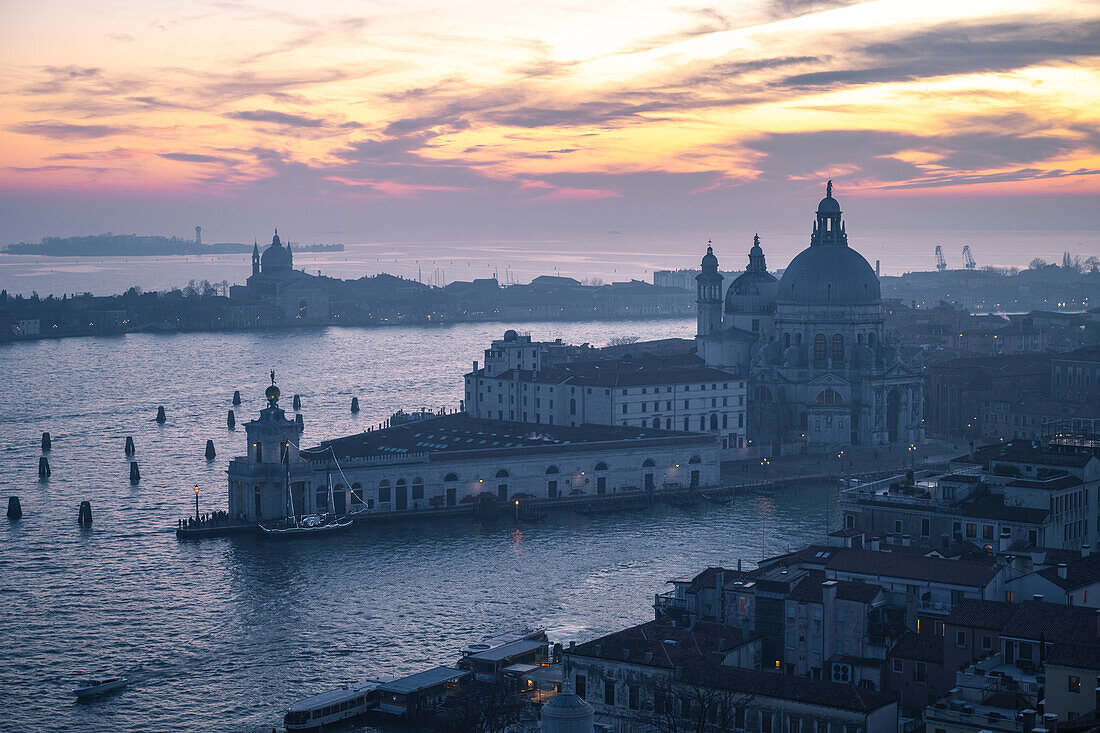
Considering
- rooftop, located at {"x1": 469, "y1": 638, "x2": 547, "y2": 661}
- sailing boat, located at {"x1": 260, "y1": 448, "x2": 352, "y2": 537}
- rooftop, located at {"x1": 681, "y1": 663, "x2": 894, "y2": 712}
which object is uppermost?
rooftop, located at {"x1": 681, "y1": 663, "x2": 894, "y2": 712}

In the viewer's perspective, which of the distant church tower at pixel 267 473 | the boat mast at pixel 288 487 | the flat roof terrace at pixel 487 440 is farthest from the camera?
the flat roof terrace at pixel 487 440

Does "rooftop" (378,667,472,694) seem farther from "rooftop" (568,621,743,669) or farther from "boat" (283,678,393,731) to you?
"rooftop" (568,621,743,669)

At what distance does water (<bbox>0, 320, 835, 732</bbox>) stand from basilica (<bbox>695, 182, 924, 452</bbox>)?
11.9 m

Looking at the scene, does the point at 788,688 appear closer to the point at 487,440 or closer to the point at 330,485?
the point at 330,485

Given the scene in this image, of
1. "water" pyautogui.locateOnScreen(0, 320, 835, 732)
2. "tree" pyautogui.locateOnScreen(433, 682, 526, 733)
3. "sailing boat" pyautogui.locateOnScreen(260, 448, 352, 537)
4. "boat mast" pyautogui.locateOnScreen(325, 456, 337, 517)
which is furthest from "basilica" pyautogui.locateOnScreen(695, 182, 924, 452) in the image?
"tree" pyautogui.locateOnScreen(433, 682, 526, 733)

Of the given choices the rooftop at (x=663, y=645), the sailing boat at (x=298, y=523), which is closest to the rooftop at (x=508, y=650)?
the rooftop at (x=663, y=645)

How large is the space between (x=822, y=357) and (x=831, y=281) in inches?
150

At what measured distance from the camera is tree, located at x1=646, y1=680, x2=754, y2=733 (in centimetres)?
2812

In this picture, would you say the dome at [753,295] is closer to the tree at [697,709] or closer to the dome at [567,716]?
the tree at [697,709]

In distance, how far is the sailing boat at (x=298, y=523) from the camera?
54.7 meters

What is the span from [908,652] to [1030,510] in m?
9.83

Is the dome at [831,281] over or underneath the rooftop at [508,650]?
over

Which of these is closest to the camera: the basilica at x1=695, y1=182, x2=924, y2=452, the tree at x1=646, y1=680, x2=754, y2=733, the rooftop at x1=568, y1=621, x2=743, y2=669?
the tree at x1=646, y1=680, x2=754, y2=733

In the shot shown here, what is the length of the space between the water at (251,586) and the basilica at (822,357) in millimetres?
11922
